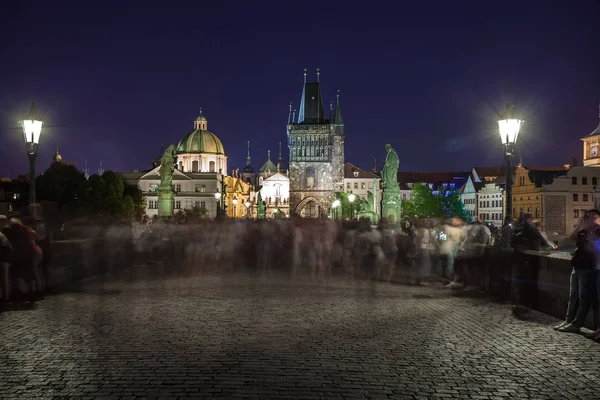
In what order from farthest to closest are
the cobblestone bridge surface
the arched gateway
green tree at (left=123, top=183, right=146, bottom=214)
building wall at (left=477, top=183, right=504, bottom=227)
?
the arched gateway, building wall at (left=477, top=183, right=504, bottom=227), green tree at (left=123, top=183, right=146, bottom=214), the cobblestone bridge surface

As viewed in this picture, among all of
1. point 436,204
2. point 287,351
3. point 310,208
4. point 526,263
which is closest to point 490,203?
point 436,204

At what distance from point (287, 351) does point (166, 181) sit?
70.2 feet

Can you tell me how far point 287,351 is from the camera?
7.82 m

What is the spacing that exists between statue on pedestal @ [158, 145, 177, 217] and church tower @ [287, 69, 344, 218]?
9205 cm

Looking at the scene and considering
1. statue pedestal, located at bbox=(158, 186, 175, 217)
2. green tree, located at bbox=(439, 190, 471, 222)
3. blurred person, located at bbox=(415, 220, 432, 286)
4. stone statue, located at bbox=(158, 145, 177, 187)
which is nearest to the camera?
blurred person, located at bbox=(415, 220, 432, 286)

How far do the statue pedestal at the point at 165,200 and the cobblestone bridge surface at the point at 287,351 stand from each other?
16.3 meters

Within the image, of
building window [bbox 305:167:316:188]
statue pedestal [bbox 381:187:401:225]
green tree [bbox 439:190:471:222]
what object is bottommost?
statue pedestal [bbox 381:187:401:225]

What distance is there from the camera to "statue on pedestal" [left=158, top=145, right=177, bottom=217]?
1104 inches

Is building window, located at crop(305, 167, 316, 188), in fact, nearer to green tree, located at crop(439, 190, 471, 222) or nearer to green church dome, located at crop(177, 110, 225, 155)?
green church dome, located at crop(177, 110, 225, 155)

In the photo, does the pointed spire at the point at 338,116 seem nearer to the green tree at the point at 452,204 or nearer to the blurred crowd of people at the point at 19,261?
the green tree at the point at 452,204

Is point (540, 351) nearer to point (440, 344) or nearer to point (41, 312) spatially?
point (440, 344)

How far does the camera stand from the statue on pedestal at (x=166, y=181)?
2803 centimetres

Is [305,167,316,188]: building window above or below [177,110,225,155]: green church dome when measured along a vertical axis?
below

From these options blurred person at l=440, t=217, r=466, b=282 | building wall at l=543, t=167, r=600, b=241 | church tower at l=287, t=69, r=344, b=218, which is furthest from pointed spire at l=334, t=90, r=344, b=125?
blurred person at l=440, t=217, r=466, b=282
